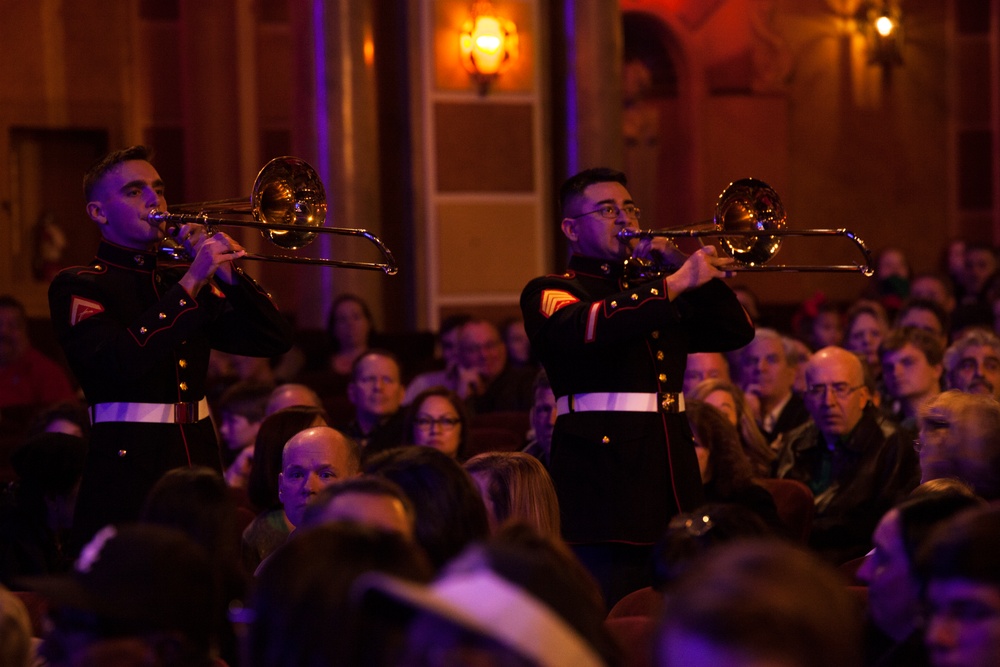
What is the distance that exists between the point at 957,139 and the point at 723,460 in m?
8.72

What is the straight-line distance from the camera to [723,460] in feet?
13.7

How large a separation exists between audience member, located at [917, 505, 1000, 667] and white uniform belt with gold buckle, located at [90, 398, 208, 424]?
2110 millimetres

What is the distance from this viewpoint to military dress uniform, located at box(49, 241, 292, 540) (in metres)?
3.23

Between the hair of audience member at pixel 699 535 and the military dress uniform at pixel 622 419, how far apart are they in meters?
1.19

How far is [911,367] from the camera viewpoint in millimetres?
5223

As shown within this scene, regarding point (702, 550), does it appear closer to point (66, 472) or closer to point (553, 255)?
point (66, 472)

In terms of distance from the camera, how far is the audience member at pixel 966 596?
169cm

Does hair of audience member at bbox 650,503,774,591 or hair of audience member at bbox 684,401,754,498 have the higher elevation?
hair of audience member at bbox 650,503,774,591

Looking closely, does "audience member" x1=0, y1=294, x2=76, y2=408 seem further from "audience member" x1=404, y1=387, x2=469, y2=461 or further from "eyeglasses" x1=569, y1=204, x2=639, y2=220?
"eyeglasses" x1=569, y1=204, x2=639, y2=220

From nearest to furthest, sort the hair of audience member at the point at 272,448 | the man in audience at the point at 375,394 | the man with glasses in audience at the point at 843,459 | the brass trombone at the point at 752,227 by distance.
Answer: the brass trombone at the point at 752,227, the hair of audience member at the point at 272,448, the man with glasses in audience at the point at 843,459, the man in audience at the point at 375,394

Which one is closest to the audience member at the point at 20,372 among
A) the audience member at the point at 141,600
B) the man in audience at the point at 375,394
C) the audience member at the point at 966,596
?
the man in audience at the point at 375,394

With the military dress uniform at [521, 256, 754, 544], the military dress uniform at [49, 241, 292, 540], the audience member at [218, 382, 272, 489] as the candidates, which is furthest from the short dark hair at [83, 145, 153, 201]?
the audience member at [218, 382, 272, 489]

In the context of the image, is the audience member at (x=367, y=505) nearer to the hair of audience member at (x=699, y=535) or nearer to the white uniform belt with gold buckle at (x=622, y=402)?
the hair of audience member at (x=699, y=535)

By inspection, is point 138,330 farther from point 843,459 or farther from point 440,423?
point 843,459
